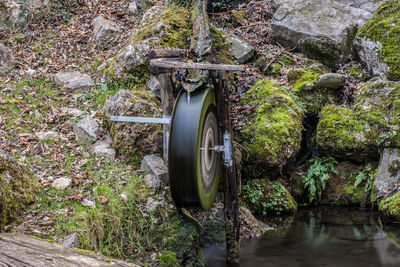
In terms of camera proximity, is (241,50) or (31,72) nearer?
(31,72)

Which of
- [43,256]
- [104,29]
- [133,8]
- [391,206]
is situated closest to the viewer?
[43,256]

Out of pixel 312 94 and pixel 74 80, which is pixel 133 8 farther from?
pixel 312 94

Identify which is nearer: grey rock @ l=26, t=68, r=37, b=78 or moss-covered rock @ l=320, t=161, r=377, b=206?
moss-covered rock @ l=320, t=161, r=377, b=206

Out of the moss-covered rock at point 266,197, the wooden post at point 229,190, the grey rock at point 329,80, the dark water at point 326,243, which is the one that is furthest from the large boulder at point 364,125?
the wooden post at point 229,190

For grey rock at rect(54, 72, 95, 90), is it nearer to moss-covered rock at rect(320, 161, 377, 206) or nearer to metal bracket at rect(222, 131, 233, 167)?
metal bracket at rect(222, 131, 233, 167)

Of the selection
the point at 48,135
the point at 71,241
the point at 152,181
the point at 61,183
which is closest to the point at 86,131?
the point at 48,135

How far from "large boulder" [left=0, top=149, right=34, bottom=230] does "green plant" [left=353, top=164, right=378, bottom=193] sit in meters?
5.59

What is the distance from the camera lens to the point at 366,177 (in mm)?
7398

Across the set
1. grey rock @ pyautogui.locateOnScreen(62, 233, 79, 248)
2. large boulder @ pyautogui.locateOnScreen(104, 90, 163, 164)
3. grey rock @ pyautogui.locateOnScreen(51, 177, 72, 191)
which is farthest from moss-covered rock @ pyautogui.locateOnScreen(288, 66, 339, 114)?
grey rock @ pyautogui.locateOnScreen(62, 233, 79, 248)

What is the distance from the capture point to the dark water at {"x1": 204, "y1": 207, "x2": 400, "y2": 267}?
5656 millimetres

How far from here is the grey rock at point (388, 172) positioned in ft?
22.7

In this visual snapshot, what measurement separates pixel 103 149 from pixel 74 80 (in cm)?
222

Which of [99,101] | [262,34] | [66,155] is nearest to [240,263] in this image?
[66,155]

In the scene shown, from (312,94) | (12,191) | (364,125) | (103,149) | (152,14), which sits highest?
(152,14)
